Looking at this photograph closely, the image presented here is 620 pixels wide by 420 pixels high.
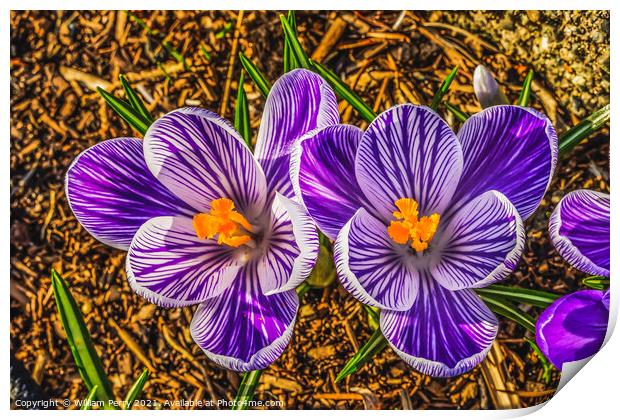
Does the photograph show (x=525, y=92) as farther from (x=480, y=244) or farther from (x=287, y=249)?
(x=287, y=249)

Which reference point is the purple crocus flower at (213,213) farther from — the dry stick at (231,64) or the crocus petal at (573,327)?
the crocus petal at (573,327)

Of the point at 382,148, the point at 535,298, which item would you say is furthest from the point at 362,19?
the point at 535,298

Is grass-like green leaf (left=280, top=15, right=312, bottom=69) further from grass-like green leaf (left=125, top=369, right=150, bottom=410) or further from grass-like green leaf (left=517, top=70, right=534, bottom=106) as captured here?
grass-like green leaf (left=125, top=369, right=150, bottom=410)

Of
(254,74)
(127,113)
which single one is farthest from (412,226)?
(127,113)

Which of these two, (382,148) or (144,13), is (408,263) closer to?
(382,148)

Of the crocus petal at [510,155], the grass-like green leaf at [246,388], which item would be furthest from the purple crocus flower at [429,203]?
the grass-like green leaf at [246,388]

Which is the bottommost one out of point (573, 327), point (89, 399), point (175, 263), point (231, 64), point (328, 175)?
point (89, 399)
